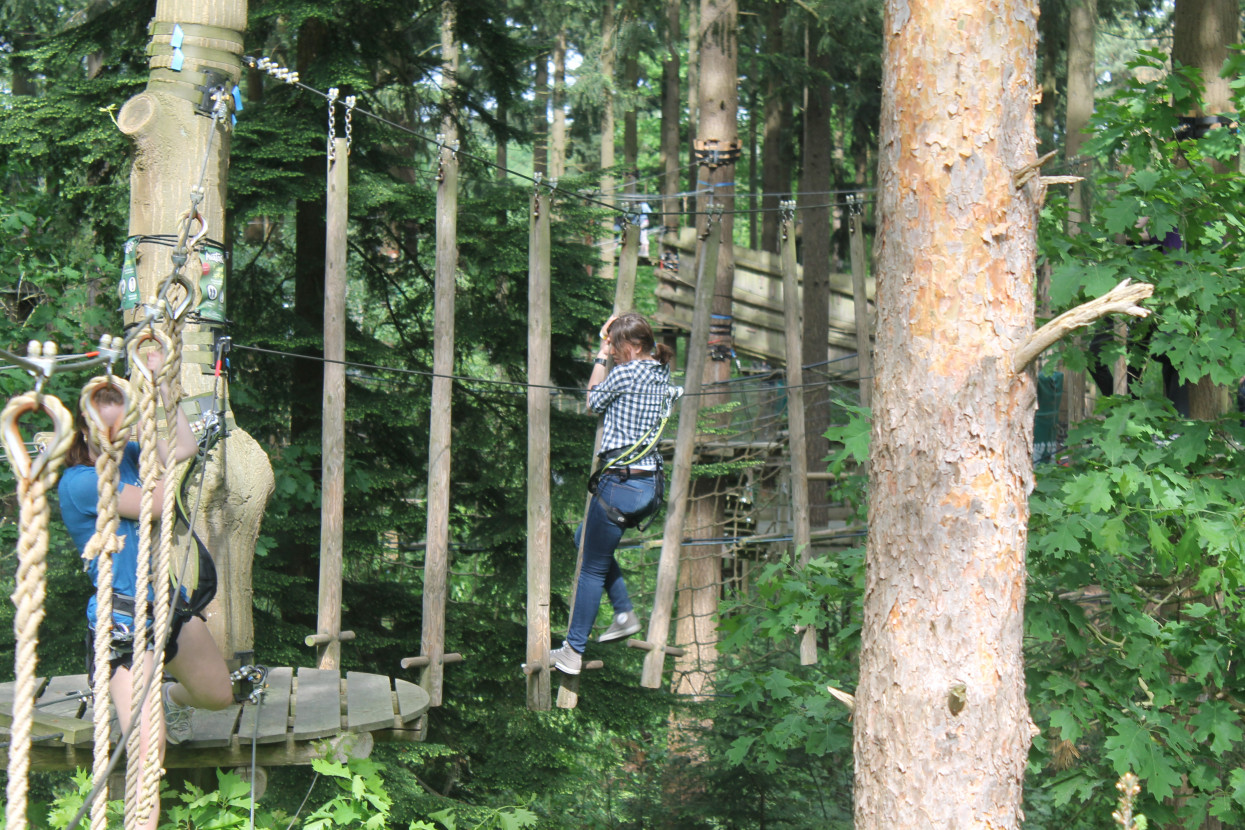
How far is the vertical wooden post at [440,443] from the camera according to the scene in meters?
4.41

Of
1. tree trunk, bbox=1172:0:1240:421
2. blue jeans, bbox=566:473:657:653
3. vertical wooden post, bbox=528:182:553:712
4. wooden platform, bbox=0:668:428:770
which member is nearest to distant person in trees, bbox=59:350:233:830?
wooden platform, bbox=0:668:428:770

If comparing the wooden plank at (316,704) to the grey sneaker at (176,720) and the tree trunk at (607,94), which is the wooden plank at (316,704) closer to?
the grey sneaker at (176,720)

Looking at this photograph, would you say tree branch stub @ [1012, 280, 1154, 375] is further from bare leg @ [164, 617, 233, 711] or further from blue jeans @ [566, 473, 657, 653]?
bare leg @ [164, 617, 233, 711]

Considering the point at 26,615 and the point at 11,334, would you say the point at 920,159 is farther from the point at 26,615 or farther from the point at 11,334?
the point at 11,334

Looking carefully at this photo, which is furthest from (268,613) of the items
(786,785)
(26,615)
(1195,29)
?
(1195,29)

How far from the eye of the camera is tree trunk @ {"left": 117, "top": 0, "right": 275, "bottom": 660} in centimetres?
374

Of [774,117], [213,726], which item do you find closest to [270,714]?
[213,726]

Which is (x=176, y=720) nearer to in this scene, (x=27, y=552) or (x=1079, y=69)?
(x=27, y=552)

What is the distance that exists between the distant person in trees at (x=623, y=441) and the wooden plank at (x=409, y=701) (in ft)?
2.60

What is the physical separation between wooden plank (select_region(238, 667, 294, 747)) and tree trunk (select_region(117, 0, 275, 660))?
190mm

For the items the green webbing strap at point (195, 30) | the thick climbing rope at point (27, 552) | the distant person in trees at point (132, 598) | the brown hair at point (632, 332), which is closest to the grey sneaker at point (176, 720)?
the distant person in trees at point (132, 598)

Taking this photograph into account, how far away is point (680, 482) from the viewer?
16.0 feet

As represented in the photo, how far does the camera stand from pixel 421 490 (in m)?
7.42

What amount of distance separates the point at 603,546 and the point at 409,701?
1060 millimetres
